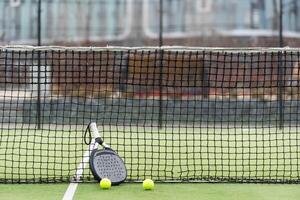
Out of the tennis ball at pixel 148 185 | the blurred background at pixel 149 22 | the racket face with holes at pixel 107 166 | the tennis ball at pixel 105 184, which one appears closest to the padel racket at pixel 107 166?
the racket face with holes at pixel 107 166

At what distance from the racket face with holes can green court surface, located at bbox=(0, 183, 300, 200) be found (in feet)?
0.29

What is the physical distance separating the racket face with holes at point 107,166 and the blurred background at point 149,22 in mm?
11041

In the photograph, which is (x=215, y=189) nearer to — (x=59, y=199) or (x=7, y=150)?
(x=59, y=199)

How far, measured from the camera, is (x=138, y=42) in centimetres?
1983

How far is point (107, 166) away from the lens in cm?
605

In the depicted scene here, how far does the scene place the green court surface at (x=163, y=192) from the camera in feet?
17.8

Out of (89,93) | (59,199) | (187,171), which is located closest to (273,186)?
(187,171)

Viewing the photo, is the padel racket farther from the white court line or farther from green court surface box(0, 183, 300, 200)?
the white court line

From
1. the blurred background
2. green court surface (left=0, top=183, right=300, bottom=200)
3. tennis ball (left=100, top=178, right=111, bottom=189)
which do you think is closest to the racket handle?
green court surface (left=0, top=183, right=300, bottom=200)

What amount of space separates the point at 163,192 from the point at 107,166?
0.66m

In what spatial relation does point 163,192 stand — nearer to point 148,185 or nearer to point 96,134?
point 148,185

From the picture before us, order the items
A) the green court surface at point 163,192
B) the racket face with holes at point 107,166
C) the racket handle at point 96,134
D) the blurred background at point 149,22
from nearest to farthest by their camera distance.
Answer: the green court surface at point 163,192 < the racket face with holes at point 107,166 < the racket handle at point 96,134 < the blurred background at point 149,22

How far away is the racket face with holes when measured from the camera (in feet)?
19.5

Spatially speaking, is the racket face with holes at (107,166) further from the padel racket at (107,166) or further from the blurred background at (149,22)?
the blurred background at (149,22)
